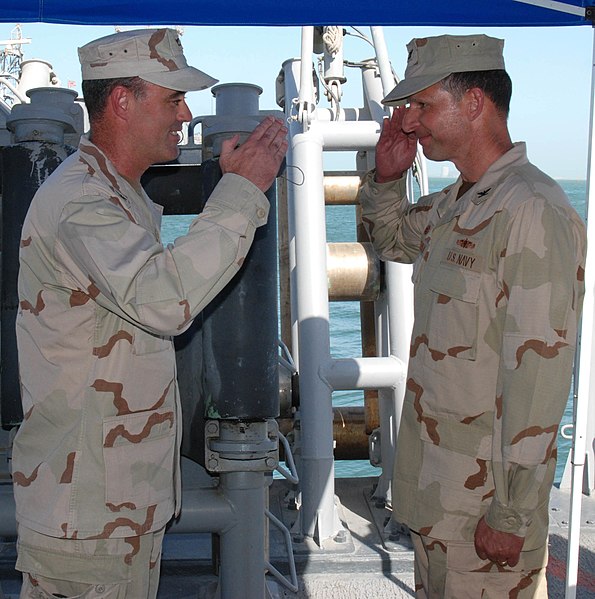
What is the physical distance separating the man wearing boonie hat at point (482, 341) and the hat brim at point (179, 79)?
0.55m

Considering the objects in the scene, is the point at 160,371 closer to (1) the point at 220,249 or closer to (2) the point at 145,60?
(1) the point at 220,249

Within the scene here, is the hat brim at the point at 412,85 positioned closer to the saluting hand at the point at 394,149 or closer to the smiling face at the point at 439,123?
the smiling face at the point at 439,123

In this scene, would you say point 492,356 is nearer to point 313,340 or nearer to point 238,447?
point 238,447

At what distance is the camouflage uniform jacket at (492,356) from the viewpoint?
7.10 feet

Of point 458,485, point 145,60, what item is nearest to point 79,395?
point 145,60

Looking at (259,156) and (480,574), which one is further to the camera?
(480,574)

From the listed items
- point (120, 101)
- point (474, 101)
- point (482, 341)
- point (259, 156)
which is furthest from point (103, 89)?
point (482, 341)

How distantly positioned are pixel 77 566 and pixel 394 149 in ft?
4.93

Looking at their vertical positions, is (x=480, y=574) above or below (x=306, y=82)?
below

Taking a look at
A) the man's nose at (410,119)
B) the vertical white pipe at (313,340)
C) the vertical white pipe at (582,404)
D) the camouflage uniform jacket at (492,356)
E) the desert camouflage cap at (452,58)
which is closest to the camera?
the camouflage uniform jacket at (492,356)

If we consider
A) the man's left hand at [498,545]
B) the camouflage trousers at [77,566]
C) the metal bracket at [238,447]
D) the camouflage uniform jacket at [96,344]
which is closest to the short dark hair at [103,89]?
the camouflage uniform jacket at [96,344]

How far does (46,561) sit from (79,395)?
1.31ft

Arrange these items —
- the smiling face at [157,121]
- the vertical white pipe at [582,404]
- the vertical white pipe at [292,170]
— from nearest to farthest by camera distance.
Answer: the smiling face at [157,121] < the vertical white pipe at [582,404] < the vertical white pipe at [292,170]

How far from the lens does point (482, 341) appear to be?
7.57ft
